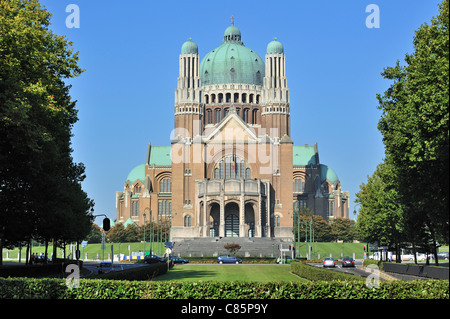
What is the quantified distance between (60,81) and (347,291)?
26373mm

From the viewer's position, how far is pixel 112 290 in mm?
24281

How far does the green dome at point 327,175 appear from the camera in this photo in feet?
492

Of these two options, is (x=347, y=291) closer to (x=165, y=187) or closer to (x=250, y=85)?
(x=250, y=85)

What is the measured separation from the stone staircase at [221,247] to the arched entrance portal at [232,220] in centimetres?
925

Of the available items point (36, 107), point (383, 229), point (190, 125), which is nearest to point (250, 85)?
point (190, 125)

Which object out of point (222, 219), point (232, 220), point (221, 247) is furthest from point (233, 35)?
point (221, 247)

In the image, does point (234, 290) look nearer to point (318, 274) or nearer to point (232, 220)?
point (318, 274)

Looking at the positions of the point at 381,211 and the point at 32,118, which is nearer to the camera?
the point at 32,118

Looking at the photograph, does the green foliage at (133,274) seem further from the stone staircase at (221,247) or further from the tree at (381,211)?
the stone staircase at (221,247)

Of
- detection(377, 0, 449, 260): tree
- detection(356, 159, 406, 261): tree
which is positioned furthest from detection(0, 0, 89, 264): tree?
detection(356, 159, 406, 261): tree

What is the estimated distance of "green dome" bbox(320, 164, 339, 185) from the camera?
149850 mm

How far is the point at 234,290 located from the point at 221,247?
7131 cm

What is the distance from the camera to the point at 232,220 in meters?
109

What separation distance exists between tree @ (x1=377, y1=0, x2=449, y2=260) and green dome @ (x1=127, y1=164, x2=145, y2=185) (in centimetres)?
11232
